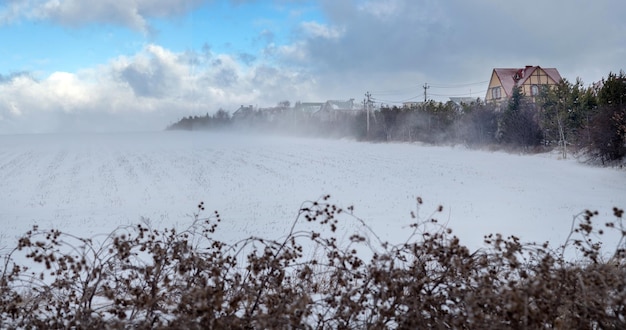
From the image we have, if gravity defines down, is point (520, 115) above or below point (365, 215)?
above

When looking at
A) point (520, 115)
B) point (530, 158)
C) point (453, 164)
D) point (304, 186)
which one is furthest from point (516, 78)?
point (304, 186)

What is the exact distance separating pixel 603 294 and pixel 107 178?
21.7m

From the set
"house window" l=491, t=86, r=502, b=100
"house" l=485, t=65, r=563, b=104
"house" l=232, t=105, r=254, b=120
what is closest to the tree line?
"house" l=485, t=65, r=563, b=104

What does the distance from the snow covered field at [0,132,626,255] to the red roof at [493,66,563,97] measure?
22295mm

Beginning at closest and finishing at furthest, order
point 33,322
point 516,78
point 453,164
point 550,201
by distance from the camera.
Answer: point 33,322 → point 550,201 → point 453,164 → point 516,78

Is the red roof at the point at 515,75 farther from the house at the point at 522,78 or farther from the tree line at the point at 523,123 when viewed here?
the tree line at the point at 523,123

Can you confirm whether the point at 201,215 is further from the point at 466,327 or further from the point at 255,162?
the point at 255,162

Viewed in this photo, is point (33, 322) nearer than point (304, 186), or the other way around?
point (33, 322)

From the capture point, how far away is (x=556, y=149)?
88.9 ft

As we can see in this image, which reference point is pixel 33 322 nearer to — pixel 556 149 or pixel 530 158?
pixel 530 158

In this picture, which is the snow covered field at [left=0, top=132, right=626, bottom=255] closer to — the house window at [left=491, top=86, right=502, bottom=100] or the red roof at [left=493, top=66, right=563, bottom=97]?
the red roof at [left=493, top=66, right=563, bottom=97]

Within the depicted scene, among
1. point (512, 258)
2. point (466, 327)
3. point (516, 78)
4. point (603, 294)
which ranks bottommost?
point (466, 327)

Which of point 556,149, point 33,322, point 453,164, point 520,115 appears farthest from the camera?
point 520,115

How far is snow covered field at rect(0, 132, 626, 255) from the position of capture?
38.7 ft
